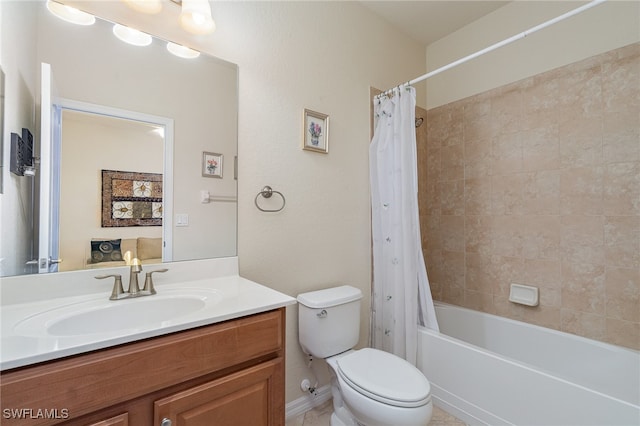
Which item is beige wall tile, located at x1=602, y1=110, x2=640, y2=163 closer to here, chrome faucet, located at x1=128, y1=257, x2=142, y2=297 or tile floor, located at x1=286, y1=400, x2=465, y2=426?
tile floor, located at x1=286, y1=400, x2=465, y2=426

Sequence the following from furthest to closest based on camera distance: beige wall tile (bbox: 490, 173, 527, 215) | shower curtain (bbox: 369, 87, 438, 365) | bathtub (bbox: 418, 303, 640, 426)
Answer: beige wall tile (bbox: 490, 173, 527, 215) → shower curtain (bbox: 369, 87, 438, 365) → bathtub (bbox: 418, 303, 640, 426)

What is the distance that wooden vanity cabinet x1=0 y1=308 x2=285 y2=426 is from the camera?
26.0 inches

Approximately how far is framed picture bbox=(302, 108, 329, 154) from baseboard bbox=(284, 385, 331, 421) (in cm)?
151

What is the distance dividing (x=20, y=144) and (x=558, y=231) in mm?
2742

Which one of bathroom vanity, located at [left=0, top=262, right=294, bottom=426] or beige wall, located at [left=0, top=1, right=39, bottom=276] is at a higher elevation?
beige wall, located at [left=0, top=1, right=39, bottom=276]

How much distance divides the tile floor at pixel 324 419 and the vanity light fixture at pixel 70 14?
84.0 inches

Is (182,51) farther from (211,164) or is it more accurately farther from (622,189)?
(622,189)

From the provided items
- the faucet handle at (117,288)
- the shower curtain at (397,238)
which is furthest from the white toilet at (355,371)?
the faucet handle at (117,288)

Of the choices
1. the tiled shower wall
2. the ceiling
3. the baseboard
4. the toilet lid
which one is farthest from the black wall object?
the tiled shower wall

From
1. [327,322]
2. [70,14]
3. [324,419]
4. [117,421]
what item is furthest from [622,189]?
[70,14]

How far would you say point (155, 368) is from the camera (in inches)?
31.5

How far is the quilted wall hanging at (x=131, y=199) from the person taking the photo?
117 centimetres

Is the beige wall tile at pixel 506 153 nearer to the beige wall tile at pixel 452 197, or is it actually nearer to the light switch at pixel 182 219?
the beige wall tile at pixel 452 197

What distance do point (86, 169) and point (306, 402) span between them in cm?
167
